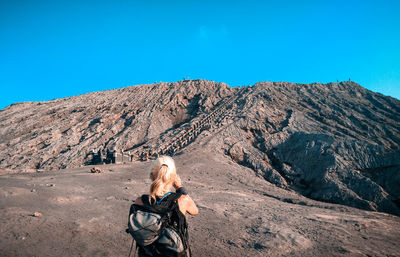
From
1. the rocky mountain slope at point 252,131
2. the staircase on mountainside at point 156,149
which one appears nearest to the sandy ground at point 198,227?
the rocky mountain slope at point 252,131

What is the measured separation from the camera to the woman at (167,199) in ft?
7.38

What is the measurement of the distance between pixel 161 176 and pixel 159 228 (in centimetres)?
53

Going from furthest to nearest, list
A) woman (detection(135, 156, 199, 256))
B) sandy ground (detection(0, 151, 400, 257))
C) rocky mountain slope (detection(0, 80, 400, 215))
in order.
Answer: rocky mountain slope (detection(0, 80, 400, 215)) < sandy ground (detection(0, 151, 400, 257)) < woman (detection(135, 156, 199, 256))

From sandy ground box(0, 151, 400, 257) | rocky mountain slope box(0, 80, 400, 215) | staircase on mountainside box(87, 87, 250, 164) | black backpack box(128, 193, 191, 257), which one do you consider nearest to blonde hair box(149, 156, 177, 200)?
black backpack box(128, 193, 191, 257)

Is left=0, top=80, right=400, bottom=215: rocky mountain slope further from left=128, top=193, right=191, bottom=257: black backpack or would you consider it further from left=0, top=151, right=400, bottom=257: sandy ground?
left=128, top=193, right=191, bottom=257: black backpack

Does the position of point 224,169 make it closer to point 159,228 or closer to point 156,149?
point 156,149

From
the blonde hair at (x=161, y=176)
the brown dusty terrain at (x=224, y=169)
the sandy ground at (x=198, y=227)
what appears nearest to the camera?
the blonde hair at (x=161, y=176)

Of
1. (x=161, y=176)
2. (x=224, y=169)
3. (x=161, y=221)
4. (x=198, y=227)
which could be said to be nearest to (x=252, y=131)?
(x=224, y=169)

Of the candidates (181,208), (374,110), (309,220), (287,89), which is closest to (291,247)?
(309,220)

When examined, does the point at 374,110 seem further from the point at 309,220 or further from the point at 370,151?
the point at 309,220

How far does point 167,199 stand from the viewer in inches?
90.8

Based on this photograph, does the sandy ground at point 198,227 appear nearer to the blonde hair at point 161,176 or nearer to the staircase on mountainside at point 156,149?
the blonde hair at point 161,176

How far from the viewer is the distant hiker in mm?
2121

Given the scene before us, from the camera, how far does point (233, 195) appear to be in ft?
31.5
